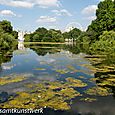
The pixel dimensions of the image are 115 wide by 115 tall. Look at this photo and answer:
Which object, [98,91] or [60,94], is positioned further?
[98,91]

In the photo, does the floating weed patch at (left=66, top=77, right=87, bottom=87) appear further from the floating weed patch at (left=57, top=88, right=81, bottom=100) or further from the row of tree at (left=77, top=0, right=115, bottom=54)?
the row of tree at (left=77, top=0, right=115, bottom=54)

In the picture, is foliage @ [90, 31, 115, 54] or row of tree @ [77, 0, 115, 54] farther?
row of tree @ [77, 0, 115, 54]

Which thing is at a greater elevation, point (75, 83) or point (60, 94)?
point (75, 83)

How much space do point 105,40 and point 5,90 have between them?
50.0m

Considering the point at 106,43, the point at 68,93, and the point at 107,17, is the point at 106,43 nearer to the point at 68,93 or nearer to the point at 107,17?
the point at 107,17

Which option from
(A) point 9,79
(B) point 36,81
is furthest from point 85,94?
(A) point 9,79

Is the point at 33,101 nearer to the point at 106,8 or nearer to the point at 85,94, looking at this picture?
the point at 85,94

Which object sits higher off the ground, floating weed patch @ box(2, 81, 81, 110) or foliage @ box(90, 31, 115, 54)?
foliage @ box(90, 31, 115, 54)

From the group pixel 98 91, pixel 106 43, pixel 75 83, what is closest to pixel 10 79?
pixel 75 83

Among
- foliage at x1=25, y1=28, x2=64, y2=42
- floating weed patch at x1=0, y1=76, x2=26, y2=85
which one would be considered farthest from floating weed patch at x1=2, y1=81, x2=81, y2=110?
foliage at x1=25, y1=28, x2=64, y2=42

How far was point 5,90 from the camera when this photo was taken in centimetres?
1936

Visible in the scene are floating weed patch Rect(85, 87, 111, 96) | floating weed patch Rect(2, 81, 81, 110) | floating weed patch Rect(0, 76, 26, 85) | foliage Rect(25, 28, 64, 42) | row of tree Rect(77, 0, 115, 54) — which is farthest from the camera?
foliage Rect(25, 28, 64, 42)

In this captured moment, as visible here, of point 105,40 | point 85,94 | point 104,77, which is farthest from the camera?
point 105,40

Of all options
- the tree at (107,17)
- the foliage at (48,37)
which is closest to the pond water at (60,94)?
the tree at (107,17)
